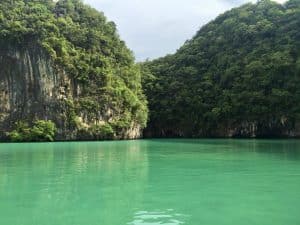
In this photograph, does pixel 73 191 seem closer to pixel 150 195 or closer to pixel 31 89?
pixel 150 195

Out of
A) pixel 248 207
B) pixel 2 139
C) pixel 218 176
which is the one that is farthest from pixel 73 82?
pixel 248 207

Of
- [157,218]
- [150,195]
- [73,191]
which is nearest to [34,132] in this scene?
[73,191]

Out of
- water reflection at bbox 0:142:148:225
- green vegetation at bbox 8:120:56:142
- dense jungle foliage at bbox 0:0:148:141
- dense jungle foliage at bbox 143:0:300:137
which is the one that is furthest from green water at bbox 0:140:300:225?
dense jungle foliage at bbox 143:0:300:137

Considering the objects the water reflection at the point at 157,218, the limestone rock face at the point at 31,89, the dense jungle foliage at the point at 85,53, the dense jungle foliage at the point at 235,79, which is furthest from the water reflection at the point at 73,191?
the dense jungle foliage at the point at 235,79

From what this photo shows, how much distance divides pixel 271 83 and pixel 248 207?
1917 inches

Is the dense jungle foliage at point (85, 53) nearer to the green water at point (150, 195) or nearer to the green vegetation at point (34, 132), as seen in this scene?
the green vegetation at point (34, 132)

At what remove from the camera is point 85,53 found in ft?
194

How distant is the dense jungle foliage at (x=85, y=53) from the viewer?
55.0 meters

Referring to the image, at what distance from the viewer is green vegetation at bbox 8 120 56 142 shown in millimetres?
51188

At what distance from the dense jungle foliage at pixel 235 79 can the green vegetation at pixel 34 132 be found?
19230 millimetres

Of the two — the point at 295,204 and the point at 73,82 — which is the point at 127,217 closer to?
the point at 295,204

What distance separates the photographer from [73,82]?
57125mm

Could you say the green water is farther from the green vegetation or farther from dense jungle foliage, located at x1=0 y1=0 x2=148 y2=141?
dense jungle foliage, located at x1=0 y1=0 x2=148 y2=141

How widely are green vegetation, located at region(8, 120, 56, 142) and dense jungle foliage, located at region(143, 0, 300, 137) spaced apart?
19230 millimetres
